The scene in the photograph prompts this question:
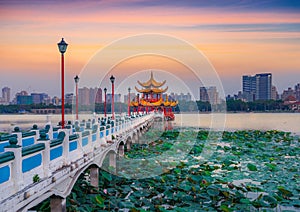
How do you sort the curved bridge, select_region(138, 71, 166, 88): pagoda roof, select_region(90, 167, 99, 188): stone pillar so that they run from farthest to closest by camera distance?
select_region(138, 71, 166, 88): pagoda roof
select_region(90, 167, 99, 188): stone pillar
the curved bridge

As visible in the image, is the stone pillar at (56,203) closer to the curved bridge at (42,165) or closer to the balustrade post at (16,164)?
the curved bridge at (42,165)

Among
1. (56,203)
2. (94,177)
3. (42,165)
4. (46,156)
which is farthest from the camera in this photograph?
(94,177)

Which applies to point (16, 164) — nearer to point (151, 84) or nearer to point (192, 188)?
point (192, 188)

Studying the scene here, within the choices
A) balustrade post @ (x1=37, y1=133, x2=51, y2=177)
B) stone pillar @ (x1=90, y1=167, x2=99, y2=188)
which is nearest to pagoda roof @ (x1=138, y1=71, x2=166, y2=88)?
stone pillar @ (x1=90, y1=167, x2=99, y2=188)

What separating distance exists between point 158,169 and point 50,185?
11.9 m

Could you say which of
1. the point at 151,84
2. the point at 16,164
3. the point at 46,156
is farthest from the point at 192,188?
the point at 151,84

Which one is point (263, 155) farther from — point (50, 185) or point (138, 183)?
point (50, 185)

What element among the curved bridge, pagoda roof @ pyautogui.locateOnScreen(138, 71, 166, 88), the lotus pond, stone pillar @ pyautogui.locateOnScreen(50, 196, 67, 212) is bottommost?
the lotus pond

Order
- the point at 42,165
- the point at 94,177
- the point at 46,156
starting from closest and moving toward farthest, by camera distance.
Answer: the point at 42,165, the point at 46,156, the point at 94,177

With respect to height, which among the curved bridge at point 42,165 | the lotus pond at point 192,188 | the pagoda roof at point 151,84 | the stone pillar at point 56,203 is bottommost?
the lotus pond at point 192,188

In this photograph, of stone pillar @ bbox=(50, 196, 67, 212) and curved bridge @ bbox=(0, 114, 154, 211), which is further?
stone pillar @ bbox=(50, 196, 67, 212)

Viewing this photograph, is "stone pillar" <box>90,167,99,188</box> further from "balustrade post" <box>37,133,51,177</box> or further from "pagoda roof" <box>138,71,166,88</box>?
"pagoda roof" <box>138,71,166,88</box>

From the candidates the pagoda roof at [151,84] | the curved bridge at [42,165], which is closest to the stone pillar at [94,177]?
the curved bridge at [42,165]

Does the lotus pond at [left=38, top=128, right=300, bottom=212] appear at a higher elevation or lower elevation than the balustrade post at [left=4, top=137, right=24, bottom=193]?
lower
